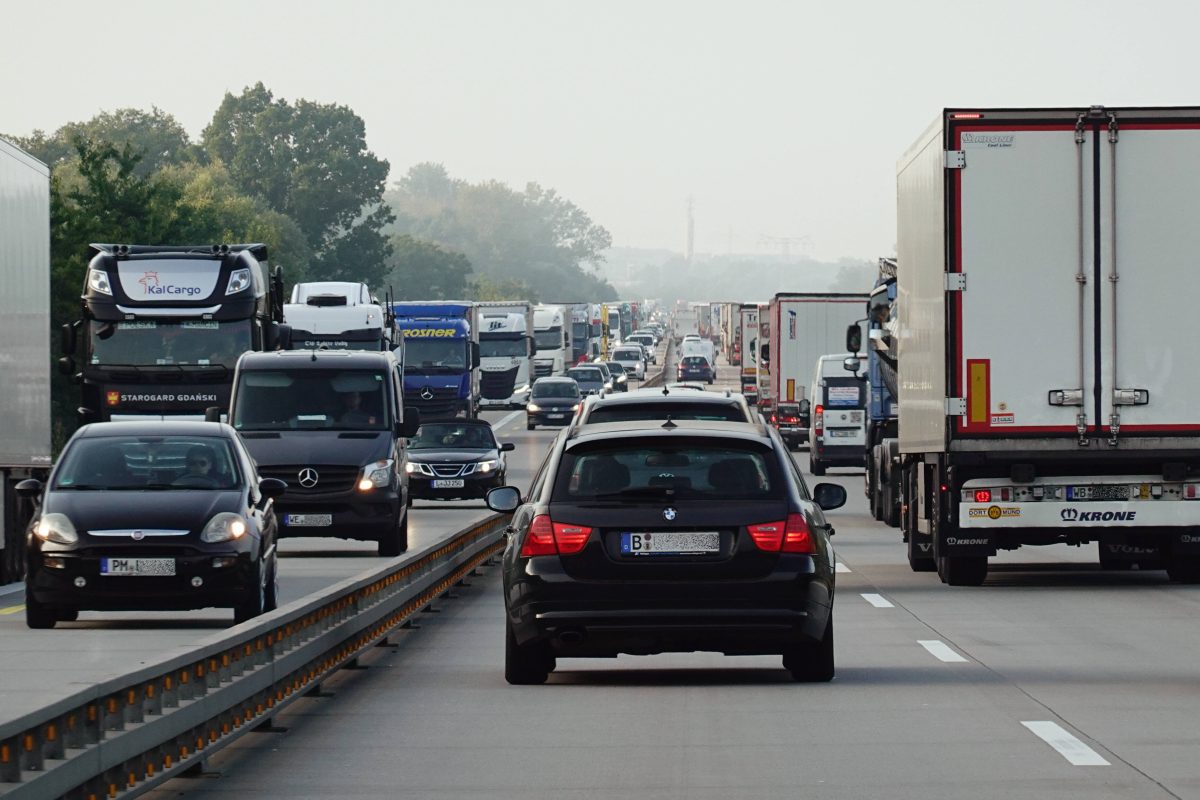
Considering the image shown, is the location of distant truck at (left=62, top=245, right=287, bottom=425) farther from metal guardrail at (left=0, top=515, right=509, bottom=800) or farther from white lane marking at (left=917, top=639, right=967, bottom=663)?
white lane marking at (left=917, top=639, right=967, bottom=663)

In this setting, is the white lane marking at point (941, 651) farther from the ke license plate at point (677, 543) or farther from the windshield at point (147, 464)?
the windshield at point (147, 464)

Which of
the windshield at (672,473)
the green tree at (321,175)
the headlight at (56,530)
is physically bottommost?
the headlight at (56,530)

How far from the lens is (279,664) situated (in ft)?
39.4

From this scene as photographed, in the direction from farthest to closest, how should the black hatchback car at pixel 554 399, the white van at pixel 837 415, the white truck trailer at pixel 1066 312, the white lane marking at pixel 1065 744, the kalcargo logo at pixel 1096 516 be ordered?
the black hatchback car at pixel 554 399, the white van at pixel 837 415, the kalcargo logo at pixel 1096 516, the white truck trailer at pixel 1066 312, the white lane marking at pixel 1065 744

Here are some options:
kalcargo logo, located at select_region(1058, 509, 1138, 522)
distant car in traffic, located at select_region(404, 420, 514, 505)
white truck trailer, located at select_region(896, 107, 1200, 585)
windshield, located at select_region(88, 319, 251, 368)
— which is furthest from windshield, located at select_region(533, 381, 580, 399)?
kalcargo logo, located at select_region(1058, 509, 1138, 522)

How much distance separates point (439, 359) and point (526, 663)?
4522cm

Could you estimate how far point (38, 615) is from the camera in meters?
18.1

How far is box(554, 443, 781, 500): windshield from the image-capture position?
43.0 ft

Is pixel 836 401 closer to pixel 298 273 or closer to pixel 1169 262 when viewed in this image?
pixel 1169 262

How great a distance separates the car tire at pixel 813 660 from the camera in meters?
13.5

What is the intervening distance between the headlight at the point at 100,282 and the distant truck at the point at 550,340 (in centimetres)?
6142

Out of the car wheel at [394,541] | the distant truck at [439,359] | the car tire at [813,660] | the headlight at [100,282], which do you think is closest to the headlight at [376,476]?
the car wheel at [394,541]

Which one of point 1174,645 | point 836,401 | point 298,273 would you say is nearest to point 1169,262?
point 1174,645

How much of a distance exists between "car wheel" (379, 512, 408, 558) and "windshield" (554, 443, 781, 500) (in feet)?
45.7
